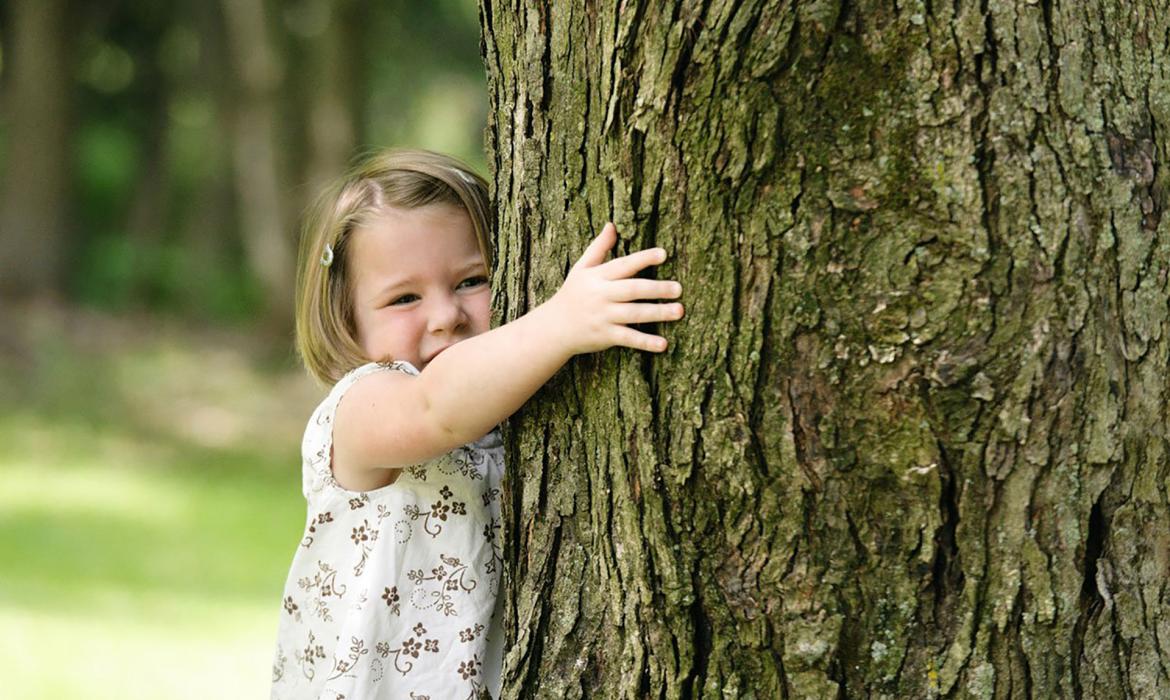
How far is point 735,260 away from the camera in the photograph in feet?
6.58

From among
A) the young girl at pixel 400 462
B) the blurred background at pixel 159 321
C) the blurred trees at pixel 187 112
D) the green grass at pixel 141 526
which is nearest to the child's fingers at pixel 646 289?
the young girl at pixel 400 462

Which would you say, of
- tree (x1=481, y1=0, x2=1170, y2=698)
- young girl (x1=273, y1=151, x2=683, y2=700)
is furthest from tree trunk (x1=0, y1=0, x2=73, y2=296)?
tree (x1=481, y1=0, x2=1170, y2=698)

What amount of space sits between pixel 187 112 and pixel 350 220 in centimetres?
2680

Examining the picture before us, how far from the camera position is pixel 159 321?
53.3 ft

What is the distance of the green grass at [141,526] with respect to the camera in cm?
627

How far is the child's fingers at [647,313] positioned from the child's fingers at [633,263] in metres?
0.05

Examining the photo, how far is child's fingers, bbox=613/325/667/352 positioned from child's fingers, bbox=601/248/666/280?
85 millimetres

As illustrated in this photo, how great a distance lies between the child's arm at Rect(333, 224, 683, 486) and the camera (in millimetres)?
2064

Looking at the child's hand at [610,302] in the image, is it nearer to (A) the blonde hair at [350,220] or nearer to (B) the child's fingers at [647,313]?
(B) the child's fingers at [647,313]

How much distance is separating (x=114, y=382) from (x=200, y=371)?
0.98 meters

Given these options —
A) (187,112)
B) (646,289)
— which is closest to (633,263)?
(646,289)

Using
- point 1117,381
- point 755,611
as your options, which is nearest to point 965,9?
point 1117,381

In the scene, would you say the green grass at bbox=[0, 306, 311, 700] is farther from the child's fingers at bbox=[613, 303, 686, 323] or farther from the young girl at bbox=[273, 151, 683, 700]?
the child's fingers at bbox=[613, 303, 686, 323]

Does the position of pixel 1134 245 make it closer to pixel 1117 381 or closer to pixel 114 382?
pixel 1117 381
